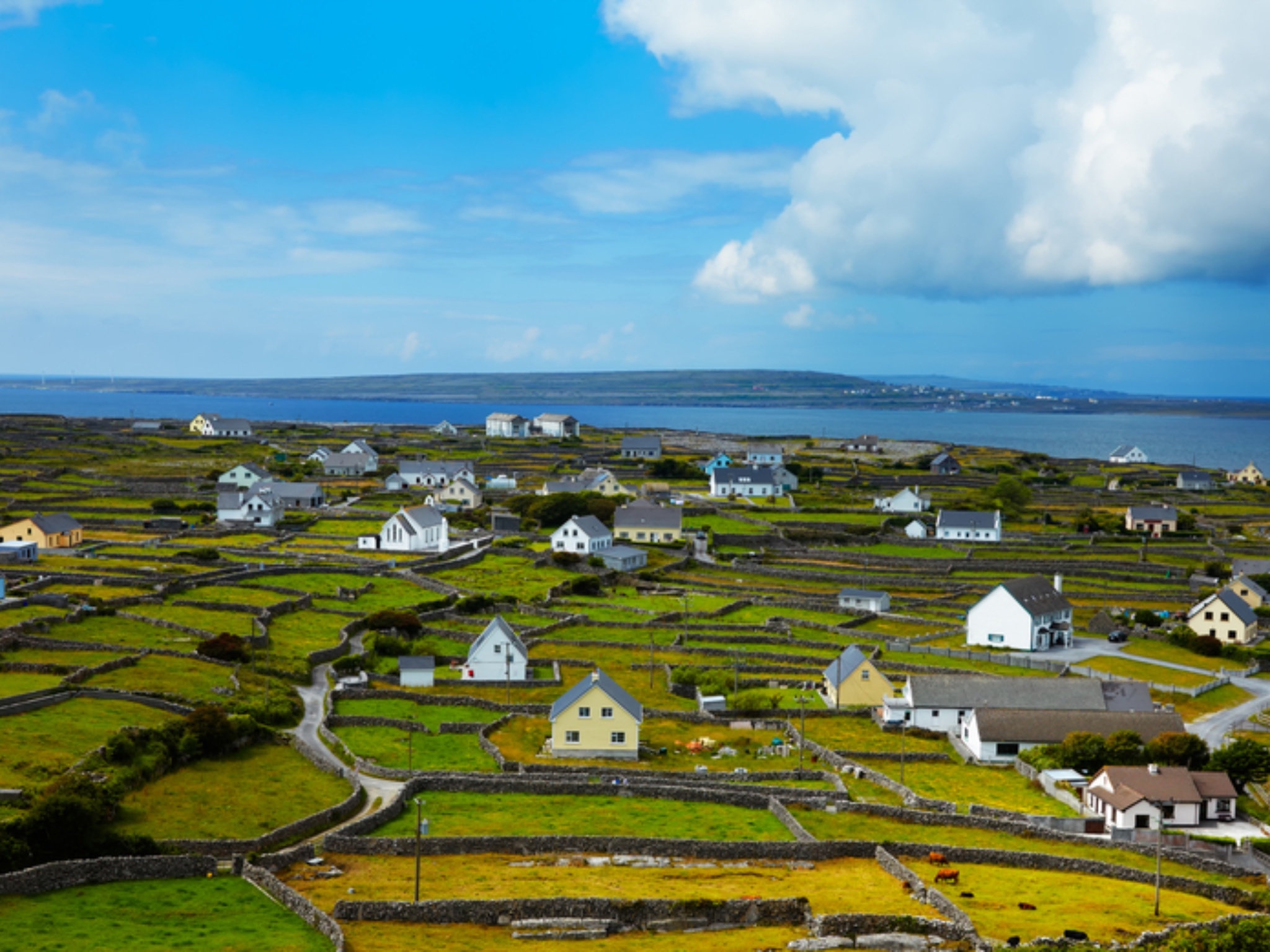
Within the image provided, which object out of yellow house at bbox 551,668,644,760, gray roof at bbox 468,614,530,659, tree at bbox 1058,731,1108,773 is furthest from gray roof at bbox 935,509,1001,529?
yellow house at bbox 551,668,644,760

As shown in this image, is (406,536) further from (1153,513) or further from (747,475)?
(1153,513)

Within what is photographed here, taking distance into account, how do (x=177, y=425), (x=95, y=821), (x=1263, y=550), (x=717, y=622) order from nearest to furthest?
1. (x=95, y=821)
2. (x=717, y=622)
3. (x=1263, y=550)
4. (x=177, y=425)

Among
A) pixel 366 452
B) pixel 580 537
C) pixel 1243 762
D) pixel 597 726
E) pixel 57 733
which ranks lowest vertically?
pixel 597 726

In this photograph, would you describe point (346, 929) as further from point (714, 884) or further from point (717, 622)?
point (717, 622)

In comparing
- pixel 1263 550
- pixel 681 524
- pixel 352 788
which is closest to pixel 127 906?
pixel 352 788

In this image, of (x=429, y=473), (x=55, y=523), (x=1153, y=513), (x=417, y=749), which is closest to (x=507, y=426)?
(x=429, y=473)

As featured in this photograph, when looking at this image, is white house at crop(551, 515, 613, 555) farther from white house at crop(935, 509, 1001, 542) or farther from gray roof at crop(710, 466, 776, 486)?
gray roof at crop(710, 466, 776, 486)

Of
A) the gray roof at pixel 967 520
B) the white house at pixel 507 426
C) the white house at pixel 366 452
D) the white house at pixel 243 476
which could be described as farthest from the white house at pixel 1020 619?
the white house at pixel 507 426
